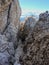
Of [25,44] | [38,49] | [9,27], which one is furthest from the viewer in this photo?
[9,27]

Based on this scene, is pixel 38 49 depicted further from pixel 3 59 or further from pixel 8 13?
pixel 8 13

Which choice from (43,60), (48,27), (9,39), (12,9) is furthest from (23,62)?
(12,9)

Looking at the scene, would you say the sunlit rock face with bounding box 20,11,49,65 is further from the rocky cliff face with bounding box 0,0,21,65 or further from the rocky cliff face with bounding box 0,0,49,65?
the rocky cliff face with bounding box 0,0,21,65

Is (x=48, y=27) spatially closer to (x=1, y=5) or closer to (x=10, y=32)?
(x=10, y=32)

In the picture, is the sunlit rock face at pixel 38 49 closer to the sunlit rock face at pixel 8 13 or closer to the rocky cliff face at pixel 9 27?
the rocky cliff face at pixel 9 27

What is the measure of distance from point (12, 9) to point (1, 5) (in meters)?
1.92

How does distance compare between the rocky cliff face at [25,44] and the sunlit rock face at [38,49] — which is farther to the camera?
the rocky cliff face at [25,44]

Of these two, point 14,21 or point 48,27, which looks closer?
point 48,27

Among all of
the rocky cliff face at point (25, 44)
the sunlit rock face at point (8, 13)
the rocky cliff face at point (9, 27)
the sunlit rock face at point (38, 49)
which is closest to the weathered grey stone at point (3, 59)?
the rocky cliff face at point (25, 44)

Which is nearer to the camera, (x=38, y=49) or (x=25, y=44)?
(x=38, y=49)

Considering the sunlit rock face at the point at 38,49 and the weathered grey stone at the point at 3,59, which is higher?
the sunlit rock face at the point at 38,49

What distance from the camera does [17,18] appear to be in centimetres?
1770

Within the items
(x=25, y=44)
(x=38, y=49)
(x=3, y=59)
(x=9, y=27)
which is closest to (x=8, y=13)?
(x=9, y=27)

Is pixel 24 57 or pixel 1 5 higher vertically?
pixel 1 5
